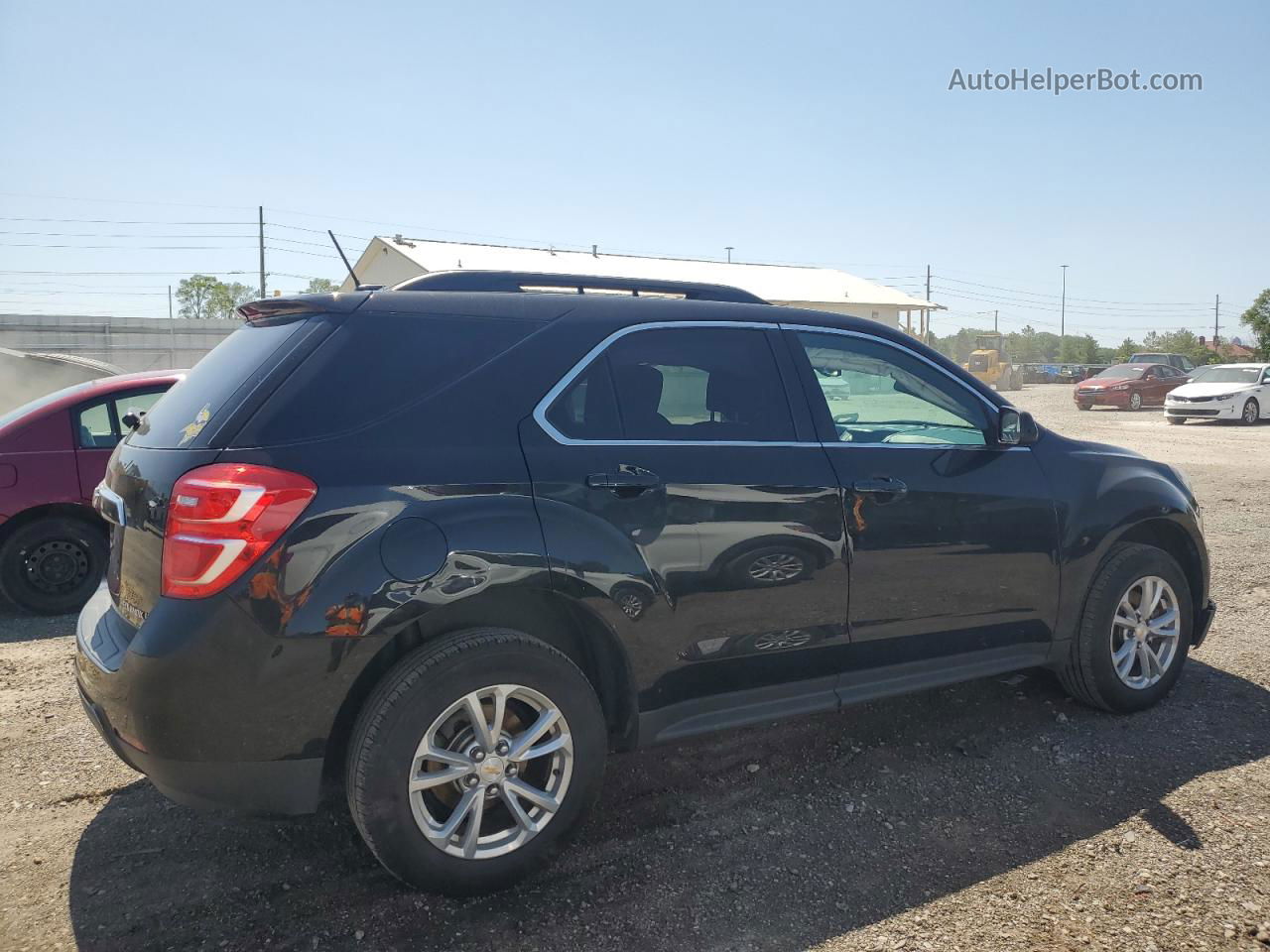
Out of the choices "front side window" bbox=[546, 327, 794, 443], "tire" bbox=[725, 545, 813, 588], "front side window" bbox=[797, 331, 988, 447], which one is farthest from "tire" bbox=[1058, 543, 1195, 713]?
"front side window" bbox=[546, 327, 794, 443]

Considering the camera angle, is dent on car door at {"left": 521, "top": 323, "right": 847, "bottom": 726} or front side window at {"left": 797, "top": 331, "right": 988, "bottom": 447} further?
front side window at {"left": 797, "top": 331, "right": 988, "bottom": 447}

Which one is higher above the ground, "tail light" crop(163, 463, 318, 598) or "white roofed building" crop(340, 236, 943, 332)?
"white roofed building" crop(340, 236, 943, 332)

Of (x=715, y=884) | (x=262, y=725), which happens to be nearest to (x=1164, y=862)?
(x=715, y=884)

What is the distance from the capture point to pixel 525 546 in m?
3.01

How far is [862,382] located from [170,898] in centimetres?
310

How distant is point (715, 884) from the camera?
10.3ft

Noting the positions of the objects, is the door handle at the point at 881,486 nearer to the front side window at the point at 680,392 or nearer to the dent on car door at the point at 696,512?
the dent on car door at the point at 696,512

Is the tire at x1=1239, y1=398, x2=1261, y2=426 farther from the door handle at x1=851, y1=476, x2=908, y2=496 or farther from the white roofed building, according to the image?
the door handle at x1=851, y1=476, x2=908, y2=496

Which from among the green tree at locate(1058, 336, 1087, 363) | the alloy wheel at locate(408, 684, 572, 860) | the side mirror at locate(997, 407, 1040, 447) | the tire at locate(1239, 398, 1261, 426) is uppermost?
the green tree at locate(1058, 336, 1087, 363)

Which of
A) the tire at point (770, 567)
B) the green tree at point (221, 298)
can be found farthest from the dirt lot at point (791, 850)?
the green tree at point (221, 298)

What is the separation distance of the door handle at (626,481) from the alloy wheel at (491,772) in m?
0.69

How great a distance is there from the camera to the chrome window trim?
322 cm

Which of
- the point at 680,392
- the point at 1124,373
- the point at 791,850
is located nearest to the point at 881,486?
the point at 680,392

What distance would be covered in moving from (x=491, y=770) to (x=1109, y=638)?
2.92 meters
